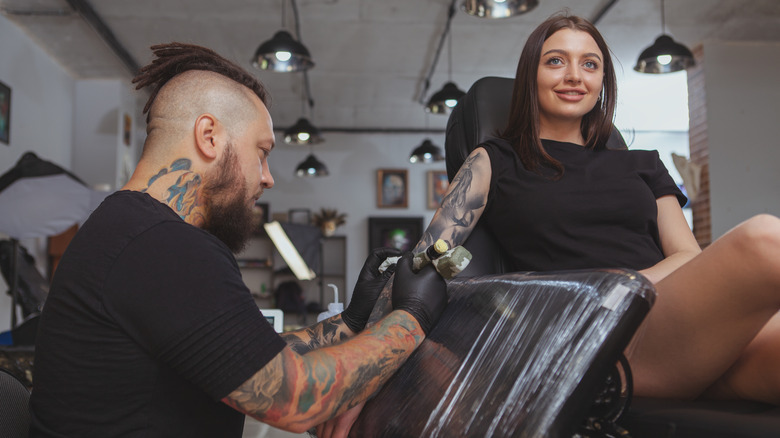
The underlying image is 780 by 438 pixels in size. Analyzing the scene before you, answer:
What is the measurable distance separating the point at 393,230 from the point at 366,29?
4319 millimetres

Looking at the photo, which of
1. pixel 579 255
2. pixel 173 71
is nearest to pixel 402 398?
pixel 579 255

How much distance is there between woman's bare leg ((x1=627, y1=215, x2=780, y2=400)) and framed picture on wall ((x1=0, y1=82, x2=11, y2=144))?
6083 mm

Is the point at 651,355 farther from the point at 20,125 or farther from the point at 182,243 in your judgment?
the point at 20,125

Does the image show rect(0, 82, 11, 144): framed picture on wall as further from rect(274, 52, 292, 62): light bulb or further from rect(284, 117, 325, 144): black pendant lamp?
rect(274, 52, 292, 62): light bulb

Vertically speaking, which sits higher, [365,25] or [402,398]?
[365,25]

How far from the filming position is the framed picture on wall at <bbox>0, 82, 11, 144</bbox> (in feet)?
18.5

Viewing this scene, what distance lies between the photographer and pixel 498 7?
3670 millimetres

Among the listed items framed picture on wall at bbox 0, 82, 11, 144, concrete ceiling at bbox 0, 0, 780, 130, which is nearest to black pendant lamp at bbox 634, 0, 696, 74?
concrete ceiling at bbox 0, 0, 780, 130

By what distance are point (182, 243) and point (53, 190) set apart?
162 inches

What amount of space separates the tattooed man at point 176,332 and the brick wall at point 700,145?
5764 mm

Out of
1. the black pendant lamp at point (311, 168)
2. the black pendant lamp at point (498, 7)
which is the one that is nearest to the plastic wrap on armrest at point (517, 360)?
the black pendant lamp at point (498, 7)

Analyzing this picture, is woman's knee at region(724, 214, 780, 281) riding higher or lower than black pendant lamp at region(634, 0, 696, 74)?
lower

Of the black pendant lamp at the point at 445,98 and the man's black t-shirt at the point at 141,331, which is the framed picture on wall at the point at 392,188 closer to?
the black pendant lamp at the point at 445,98

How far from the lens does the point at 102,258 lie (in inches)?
35.7
